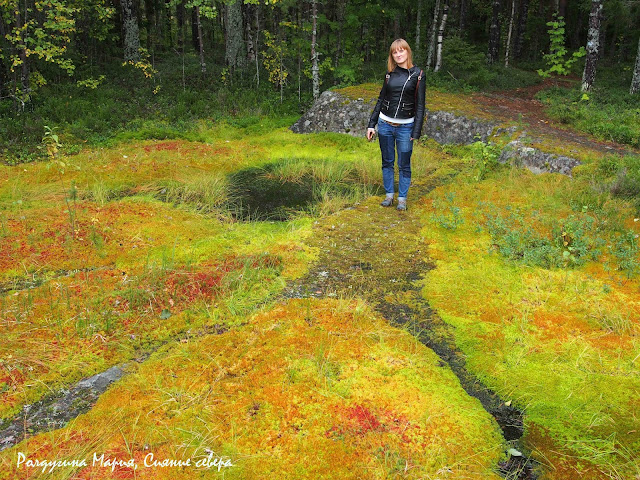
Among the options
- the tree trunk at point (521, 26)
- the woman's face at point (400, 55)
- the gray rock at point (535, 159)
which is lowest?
the gray rock at point (535, 159)

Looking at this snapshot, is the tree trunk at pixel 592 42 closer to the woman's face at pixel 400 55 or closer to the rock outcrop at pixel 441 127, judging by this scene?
the rock outcrop at pixel 441 127

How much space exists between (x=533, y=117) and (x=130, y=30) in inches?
575

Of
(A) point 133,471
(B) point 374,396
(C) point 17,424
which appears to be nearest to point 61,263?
(C) point 17,424

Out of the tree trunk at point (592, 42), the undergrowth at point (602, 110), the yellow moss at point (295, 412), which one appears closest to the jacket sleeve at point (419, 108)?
the yellow moss at point (295, 412)

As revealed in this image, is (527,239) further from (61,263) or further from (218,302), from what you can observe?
(61,263)

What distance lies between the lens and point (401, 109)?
7051 millimetres

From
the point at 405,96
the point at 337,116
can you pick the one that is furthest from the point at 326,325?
the point at 337,116

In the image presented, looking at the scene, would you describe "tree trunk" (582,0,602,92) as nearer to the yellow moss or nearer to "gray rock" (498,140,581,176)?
"gray rock" (498,140,581,176)

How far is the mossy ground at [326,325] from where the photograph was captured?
9.68ft

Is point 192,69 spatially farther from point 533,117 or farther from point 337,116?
point 533,117

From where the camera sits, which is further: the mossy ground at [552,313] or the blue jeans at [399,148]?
the blue jeans at [399,148]

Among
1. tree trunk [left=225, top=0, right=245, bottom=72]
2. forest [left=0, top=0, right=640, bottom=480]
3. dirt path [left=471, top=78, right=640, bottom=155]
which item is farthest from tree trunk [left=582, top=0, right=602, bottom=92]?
tree trunk [left=225, top=0, right=245, bottom=72]

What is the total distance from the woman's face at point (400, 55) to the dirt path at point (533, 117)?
479 cm

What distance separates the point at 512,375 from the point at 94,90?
15301 millimetres
